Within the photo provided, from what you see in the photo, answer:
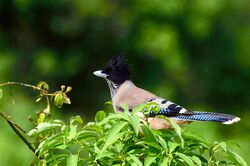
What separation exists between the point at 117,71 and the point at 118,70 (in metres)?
0.02

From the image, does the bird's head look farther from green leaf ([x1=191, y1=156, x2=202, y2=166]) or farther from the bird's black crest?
green leaf ([x1=191, y1=156, x2=202, y2=166])

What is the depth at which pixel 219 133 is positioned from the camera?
12945 mm

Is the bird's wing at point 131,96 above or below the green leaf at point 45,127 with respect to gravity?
above

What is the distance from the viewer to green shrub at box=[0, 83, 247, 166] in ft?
10.7

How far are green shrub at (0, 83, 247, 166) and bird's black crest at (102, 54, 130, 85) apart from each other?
7.27 ft

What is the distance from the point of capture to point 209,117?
469cm

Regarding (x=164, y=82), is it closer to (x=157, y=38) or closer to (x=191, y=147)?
(x=157, y=38)

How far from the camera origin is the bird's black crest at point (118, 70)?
576 cm

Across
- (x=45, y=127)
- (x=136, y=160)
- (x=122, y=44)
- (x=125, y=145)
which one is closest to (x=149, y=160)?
(x=136, y=160)

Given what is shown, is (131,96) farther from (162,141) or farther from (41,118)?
(162,141)

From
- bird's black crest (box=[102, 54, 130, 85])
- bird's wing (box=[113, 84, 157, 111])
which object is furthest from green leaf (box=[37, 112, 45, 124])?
bird's black crest (box=[102, 54, 130, 85])

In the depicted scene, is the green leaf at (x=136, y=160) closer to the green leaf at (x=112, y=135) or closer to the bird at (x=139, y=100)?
the green leaf at (x=112, y=135)

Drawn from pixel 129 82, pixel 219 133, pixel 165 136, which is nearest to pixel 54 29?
pixel 219 133

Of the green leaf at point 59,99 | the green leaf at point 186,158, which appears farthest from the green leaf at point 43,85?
the green leaf at point 186,158
